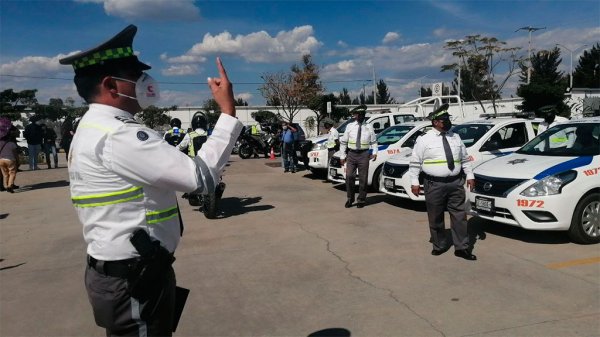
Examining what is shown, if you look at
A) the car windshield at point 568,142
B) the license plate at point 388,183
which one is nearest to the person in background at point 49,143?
the license plate at point 388,183

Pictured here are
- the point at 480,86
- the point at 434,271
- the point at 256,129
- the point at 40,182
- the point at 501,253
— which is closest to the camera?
the point at 434,271

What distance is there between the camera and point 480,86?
35281mm

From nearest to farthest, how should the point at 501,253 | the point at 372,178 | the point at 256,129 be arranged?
1. the point at 501,253
2. the point at 372,178
3. the point at 256,129

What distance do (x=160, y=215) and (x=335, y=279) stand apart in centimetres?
340

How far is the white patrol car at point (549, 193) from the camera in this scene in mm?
6102

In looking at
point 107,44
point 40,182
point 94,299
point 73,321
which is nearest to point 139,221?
point 94,299

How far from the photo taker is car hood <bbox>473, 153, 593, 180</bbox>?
6285mm

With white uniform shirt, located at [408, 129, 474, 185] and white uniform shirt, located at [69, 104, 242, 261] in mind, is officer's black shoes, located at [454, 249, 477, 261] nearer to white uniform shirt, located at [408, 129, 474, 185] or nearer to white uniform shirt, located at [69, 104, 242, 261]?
white uniform shirt, located at [408, 129, 474, 185]

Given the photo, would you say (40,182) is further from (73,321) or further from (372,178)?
(73,321)

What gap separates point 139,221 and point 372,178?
9266 millimetres

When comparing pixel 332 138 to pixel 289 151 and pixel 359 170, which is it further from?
pixel 359 170

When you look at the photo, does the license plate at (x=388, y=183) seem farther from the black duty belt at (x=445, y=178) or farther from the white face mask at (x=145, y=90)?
the white face mask at (x=145, y=90)

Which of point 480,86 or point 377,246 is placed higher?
point 480,86

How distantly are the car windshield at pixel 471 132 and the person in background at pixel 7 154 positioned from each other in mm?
10553
